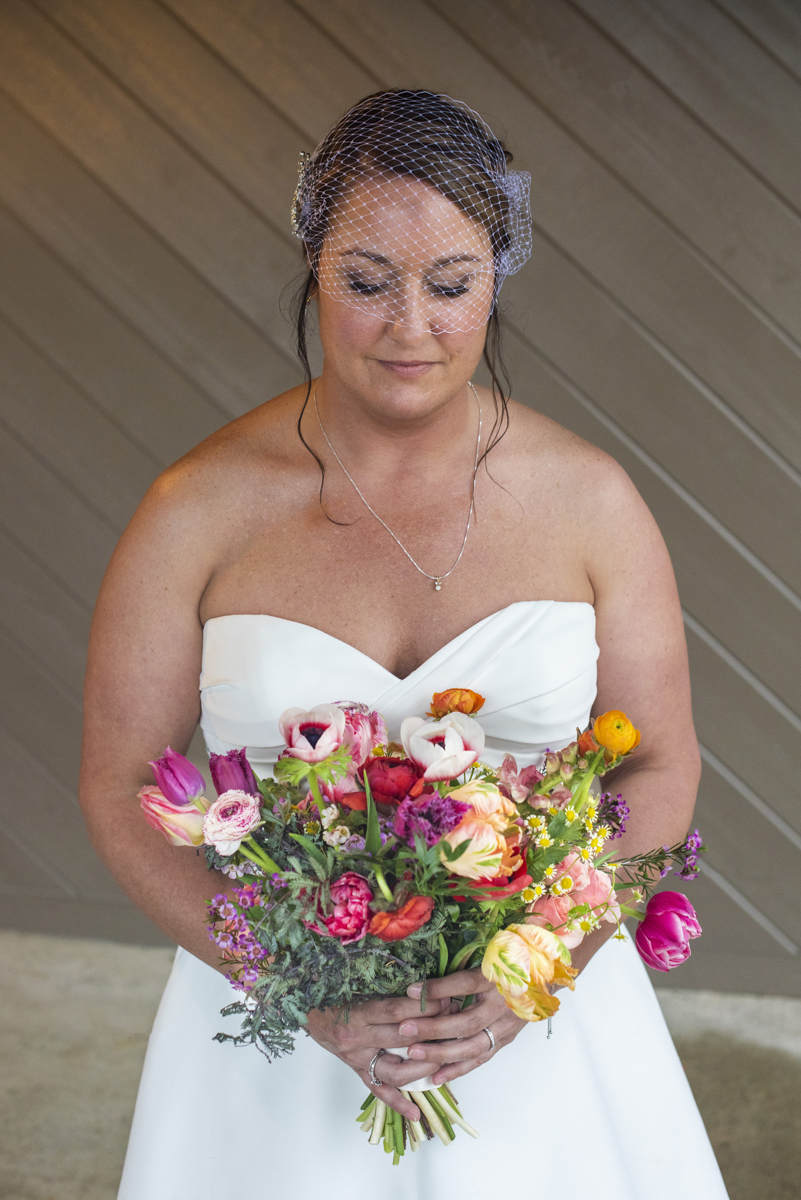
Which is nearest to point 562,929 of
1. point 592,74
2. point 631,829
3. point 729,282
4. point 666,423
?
point 631,829

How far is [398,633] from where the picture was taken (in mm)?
1591

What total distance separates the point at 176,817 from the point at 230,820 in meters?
0.09

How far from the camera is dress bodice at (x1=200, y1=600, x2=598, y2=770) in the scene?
1535 millimetres

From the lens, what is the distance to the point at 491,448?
1.69m

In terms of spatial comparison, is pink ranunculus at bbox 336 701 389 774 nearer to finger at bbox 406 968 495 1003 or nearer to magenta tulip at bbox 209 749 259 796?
magenta tulip at bbox 209 749 259 796

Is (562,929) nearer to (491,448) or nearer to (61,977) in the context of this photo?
(491,448)

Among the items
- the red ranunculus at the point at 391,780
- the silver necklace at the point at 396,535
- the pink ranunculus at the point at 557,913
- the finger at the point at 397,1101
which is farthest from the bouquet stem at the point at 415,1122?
the silver necklace at the point at 396,535

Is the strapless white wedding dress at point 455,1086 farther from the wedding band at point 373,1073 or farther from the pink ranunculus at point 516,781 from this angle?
the pink ranunculus at point 516,781

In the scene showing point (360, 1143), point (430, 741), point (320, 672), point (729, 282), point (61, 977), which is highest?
point (729, 282)

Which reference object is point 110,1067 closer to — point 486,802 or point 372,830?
point 372,830

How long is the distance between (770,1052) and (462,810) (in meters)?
2.25

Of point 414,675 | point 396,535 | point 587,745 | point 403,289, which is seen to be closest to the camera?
point 587,745

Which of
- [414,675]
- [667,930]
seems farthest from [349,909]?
[414,675]

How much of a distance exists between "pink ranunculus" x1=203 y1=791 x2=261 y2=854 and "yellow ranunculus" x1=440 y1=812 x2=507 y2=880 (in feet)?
0.69
